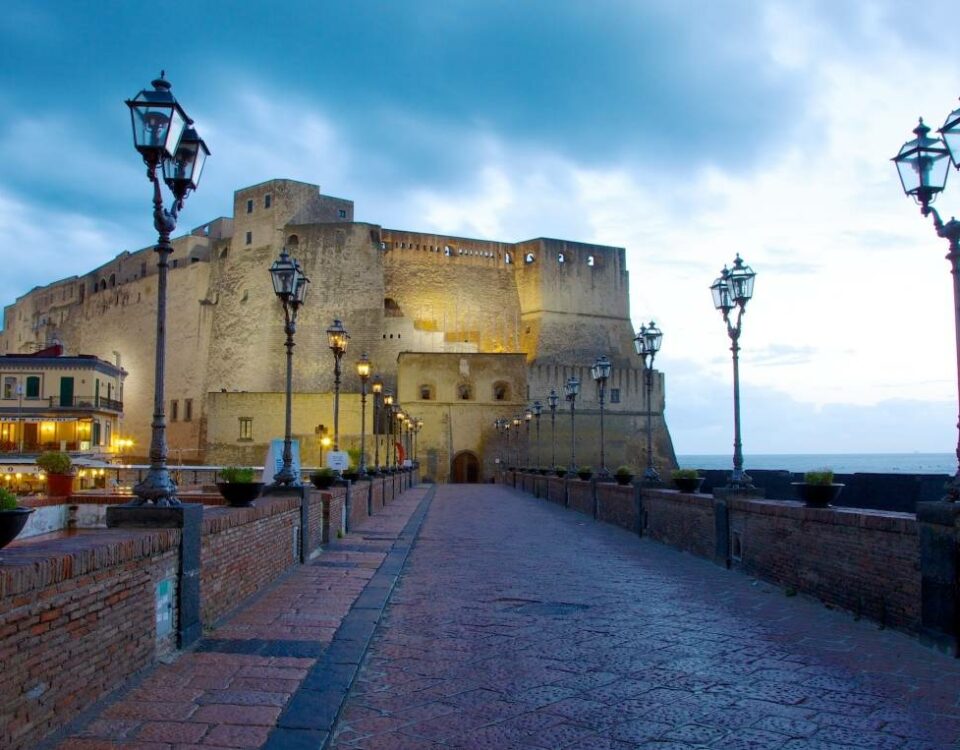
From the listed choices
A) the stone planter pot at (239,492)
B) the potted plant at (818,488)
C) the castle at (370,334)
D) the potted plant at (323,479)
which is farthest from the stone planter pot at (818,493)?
the castle at (370,334)

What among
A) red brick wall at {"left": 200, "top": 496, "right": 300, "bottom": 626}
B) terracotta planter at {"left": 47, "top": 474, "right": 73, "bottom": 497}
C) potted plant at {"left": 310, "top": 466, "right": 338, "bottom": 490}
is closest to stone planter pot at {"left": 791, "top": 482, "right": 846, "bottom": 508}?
red brick wall at {"left": 200, "top": 496, "right": 300, "bottom": 626}

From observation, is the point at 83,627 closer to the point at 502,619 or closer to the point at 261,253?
the point at 502,619

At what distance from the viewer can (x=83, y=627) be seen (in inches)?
166

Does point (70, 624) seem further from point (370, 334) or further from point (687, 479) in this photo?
point (370, 334)

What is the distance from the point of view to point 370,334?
58438mm

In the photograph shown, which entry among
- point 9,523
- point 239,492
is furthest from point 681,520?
point 9,523

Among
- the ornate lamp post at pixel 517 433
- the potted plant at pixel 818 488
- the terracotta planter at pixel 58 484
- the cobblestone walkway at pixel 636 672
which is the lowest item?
the cobblestone walkway at pixel 636 672

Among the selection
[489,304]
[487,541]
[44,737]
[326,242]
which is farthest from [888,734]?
[489,304]

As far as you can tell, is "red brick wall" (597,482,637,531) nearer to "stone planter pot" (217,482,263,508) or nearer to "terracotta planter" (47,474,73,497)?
"stone planter pot" (217,482,263,508)

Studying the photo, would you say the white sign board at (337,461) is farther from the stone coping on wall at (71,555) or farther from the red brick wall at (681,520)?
the stone coping on wall at (71,555)

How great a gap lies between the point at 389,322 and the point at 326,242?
6836mm

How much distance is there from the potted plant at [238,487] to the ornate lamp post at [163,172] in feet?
5.09

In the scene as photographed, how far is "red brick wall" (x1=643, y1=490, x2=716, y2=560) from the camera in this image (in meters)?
11.4

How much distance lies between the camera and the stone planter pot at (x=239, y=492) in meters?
8.20
